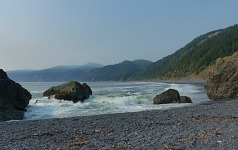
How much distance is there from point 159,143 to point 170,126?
13.4ft

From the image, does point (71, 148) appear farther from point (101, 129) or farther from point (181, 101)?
point (181, 101)

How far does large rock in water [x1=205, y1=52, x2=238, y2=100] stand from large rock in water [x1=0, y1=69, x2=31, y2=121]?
66.4 feet

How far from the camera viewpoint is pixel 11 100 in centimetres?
2812

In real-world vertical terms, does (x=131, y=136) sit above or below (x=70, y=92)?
below

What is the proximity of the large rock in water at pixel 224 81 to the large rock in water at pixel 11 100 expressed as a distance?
2025cm

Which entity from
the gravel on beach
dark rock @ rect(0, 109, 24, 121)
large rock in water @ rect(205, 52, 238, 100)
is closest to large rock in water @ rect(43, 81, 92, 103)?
dark rock @ rect(0, 109, 24, 121)

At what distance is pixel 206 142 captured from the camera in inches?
444

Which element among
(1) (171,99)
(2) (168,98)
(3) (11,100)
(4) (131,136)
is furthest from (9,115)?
(1) (171,99)

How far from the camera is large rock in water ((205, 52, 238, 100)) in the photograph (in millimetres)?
33344

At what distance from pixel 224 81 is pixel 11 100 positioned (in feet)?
72.5

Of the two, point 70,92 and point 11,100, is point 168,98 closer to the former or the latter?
point 70,92

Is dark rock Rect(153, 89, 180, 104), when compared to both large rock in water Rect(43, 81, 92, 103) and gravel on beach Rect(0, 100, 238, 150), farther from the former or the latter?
gravel on beach Rect(0, 100, 238, 150)

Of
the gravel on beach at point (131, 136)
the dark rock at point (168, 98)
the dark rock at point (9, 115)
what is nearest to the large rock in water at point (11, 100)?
the dark rock at point (9, 115)

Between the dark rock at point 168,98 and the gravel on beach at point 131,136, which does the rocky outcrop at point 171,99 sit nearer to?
the dark rock at point 168,98
